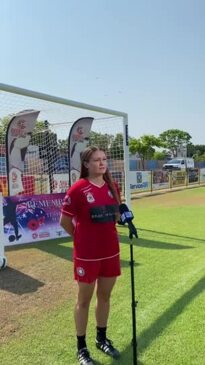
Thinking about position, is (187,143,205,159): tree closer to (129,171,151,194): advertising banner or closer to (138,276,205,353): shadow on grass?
(129,171,151,194): advertising banner

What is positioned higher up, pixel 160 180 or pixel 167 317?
pixel 160 180

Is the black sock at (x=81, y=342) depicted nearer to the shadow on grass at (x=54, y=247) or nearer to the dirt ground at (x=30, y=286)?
the dirt ground at (x=30, y=286)

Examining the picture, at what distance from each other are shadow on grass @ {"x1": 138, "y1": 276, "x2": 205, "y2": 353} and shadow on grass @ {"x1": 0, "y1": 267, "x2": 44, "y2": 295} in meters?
1.86

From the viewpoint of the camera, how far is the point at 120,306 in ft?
16.0

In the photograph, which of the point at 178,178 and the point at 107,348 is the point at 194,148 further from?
the point at 107,348

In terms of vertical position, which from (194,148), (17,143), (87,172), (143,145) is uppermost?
(194,148)

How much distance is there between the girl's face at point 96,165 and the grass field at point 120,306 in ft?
5.20

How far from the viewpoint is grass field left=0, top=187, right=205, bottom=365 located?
12.3 feet

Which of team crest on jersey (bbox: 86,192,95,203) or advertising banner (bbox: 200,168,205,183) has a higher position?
team crest on jersey (bbox: 86,192,95,203)

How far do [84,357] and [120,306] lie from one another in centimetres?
143

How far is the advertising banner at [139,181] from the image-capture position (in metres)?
20.2

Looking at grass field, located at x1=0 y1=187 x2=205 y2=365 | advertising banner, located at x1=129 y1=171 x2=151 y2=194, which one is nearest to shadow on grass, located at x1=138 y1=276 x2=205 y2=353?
grass field, located at x1=0 y1=187 x2=205 y2=365

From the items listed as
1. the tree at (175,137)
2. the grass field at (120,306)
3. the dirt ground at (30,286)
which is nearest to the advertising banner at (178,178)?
the grass field at (120,306)

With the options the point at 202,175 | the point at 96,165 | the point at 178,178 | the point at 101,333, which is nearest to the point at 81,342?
the point at 101,333
